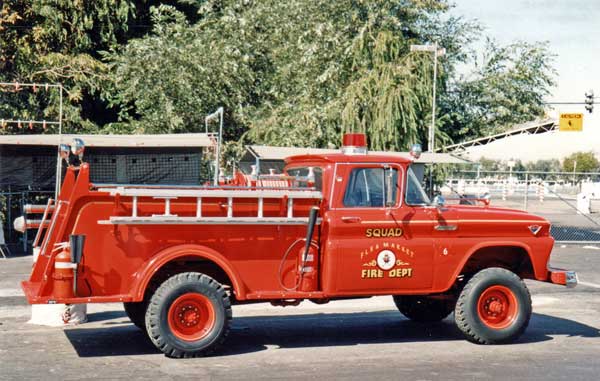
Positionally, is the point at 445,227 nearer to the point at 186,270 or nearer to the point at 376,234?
the point at 376,234

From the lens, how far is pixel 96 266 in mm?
8625

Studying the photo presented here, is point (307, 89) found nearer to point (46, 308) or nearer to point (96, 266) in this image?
point (46, 308)

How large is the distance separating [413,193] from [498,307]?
1697mm

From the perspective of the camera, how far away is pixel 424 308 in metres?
11.3

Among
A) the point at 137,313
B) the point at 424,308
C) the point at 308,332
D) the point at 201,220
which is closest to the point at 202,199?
→ the point at 201,220

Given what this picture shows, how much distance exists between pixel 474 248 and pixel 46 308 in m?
5.36

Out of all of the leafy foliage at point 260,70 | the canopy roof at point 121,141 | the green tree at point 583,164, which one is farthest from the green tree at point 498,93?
the green tree at point 583,164

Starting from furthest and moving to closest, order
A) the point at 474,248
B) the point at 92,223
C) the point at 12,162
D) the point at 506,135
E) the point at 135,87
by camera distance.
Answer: the point at 506,135 → the point at 135,87 → the point at 12,162 → the point at 474,248 → the point at 92,223

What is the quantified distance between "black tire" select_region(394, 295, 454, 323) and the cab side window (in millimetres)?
1876

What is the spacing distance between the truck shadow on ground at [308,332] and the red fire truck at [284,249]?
510mm

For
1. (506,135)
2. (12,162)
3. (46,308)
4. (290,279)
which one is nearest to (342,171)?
(290,279)

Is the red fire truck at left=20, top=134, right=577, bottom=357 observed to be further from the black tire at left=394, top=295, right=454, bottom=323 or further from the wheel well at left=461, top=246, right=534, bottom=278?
the black tire at left=394, top=295, right=454, bottom=323

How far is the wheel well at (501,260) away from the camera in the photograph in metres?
10.2

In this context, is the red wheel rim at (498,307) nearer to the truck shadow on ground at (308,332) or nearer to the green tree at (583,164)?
the truck shadow on ground at (308,332)
